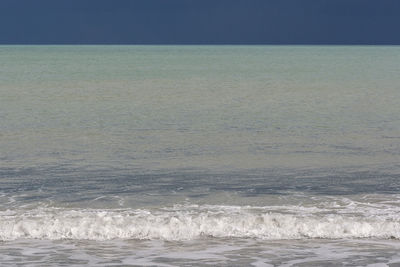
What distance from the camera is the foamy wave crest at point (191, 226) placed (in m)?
12.0

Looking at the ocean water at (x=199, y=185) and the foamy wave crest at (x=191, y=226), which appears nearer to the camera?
the ocean water at (x=199, y=185)

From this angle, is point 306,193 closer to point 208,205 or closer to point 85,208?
point 208,205

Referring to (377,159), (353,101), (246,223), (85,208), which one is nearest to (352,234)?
(246,223)

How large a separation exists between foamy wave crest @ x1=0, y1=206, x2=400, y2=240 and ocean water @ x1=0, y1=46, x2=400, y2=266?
3 cm

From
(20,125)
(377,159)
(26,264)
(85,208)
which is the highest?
(20,125)

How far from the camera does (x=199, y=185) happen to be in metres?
16.1

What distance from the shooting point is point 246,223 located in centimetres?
1240

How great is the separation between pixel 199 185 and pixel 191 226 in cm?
387

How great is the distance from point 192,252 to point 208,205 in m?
3.27

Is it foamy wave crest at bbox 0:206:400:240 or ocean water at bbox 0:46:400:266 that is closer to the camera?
ocean water at bbox 0:46:400:266

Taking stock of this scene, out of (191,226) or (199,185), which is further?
(199,185)

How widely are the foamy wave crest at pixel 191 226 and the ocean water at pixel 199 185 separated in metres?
0.03

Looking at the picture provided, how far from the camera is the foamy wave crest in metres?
12.0

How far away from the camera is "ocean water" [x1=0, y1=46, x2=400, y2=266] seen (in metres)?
11.2
